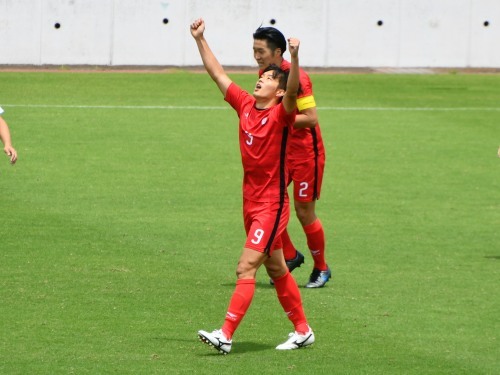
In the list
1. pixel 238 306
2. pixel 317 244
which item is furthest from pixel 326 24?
pixel 238 306

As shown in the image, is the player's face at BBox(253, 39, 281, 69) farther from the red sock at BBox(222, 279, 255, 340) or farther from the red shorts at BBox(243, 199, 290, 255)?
the red sock at BBox(222, 279, 255, 340)

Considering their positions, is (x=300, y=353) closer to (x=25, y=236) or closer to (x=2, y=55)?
(x=25, y=236)

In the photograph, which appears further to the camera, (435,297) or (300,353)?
(435,297)

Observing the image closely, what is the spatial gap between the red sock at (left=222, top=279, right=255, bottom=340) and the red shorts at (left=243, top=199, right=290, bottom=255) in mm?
280

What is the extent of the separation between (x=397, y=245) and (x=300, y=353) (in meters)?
4.72

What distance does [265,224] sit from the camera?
8.91 metres

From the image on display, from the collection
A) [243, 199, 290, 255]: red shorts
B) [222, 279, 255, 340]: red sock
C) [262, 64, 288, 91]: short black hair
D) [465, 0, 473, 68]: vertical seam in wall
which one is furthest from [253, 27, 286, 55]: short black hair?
[465, 0, 473, 68]: vertical seam in wall

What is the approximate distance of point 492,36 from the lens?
3148cm

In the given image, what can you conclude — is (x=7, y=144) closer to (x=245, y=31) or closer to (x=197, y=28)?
(x=197, y=28)

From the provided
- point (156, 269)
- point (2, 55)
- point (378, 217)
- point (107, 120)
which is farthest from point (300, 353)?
point (2, 55)

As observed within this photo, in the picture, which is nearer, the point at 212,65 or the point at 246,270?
the point at 246,270

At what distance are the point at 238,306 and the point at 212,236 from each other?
4.96 m

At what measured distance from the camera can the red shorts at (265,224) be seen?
8.86 metres

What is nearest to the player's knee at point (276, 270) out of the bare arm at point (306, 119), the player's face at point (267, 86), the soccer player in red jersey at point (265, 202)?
the soccer player in red jersey at point (265, 202)
